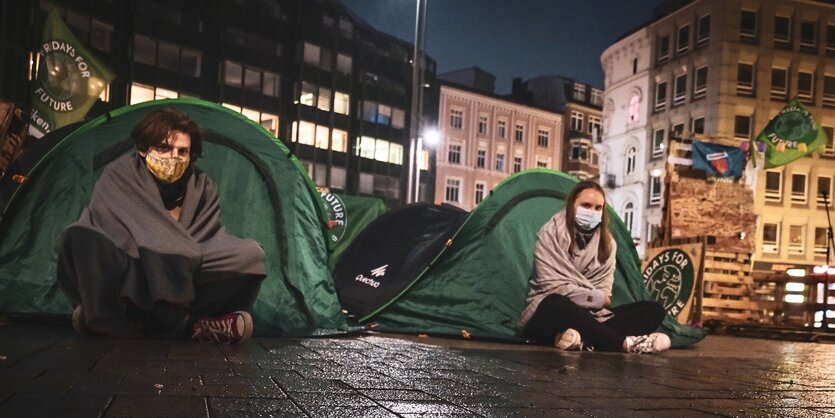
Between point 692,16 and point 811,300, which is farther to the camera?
point 692,16

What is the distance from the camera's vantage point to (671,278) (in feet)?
38.5

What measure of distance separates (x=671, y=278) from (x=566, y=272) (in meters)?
5.61

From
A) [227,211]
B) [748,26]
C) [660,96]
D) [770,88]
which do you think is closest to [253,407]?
[227,211]

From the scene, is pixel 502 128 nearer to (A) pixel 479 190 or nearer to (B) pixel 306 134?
(A) pixel 479 190

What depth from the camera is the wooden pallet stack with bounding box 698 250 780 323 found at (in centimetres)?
1317

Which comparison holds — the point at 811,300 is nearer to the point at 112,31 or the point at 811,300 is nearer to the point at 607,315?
the point at 607,315

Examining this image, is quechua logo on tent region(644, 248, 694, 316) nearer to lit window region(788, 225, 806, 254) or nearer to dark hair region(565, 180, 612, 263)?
dark hair region(565, 180, 612, 263)

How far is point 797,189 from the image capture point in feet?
125

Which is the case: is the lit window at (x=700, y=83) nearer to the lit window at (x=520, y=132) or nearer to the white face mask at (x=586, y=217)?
the lit window at (x=520, y=132)

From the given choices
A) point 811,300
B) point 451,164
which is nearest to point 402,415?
point 811,300

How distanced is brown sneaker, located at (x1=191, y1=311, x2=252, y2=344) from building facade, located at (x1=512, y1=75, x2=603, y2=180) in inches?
2088

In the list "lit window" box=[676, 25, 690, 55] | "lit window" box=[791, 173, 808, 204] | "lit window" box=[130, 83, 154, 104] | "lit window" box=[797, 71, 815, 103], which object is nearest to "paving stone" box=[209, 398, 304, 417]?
"lit window" box=[130, 83, 154, 104]

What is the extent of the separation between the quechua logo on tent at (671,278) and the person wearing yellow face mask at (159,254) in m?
7.76

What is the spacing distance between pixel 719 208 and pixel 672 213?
1.04 meters
